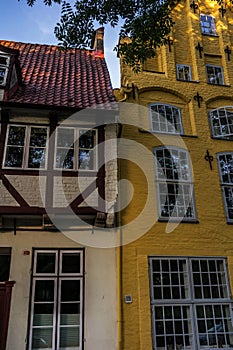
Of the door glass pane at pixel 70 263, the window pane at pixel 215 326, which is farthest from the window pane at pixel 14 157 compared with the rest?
the window pane at pixel 215 326

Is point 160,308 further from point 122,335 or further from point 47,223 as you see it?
point 47,223

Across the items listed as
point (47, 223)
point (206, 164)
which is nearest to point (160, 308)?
point (47, 223)

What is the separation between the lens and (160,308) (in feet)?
30.3

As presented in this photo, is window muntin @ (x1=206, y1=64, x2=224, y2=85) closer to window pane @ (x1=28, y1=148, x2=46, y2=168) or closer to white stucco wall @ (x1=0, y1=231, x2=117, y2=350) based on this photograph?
window pane @ (x1=28, y1=148, x2=46, y2=168)

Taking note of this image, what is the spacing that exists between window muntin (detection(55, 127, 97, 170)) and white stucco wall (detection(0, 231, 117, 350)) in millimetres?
2064

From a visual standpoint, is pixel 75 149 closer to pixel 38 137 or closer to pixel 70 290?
A: pixel 38 137

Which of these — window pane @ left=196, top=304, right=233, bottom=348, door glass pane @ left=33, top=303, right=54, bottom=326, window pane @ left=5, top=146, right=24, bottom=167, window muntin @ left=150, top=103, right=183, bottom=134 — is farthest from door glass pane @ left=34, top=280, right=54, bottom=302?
window muntin @ left=150, top=103, right=183, bottom=134

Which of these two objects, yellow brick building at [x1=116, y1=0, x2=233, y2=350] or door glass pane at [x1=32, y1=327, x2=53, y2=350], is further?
yellow brick building at [x1=116, y1=0, x2=233, y2=350]

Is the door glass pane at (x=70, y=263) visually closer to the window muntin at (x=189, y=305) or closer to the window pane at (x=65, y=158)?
the window muntin at (x=189, y=305)

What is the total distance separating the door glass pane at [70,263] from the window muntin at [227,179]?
5.01 m

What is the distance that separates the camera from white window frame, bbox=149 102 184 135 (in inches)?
458

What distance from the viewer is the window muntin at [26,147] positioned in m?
9.32

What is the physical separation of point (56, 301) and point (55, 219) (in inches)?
86.1

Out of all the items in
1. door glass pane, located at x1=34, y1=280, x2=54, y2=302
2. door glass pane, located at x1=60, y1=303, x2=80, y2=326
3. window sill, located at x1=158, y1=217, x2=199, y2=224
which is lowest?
door glass pane, located at x1=60, y1=303, x2=80, y2=326
